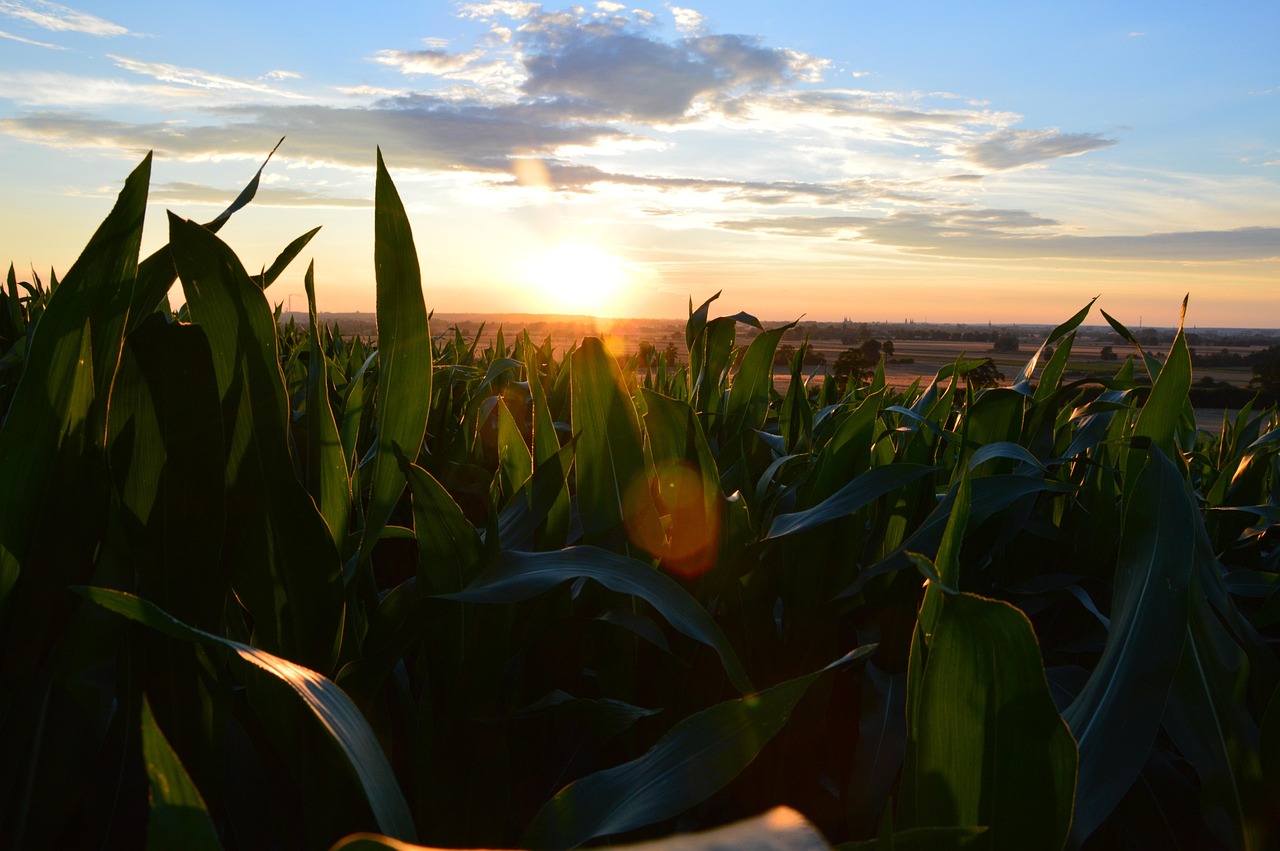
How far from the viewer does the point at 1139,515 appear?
645 mm

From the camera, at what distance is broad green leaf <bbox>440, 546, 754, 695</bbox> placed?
0.57 meters

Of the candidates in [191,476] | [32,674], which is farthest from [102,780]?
[191,476]

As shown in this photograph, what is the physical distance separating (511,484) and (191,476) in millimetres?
395

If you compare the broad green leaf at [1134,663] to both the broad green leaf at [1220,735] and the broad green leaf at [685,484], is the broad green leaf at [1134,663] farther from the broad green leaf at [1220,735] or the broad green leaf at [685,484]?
the broad green leaf at [685,484]

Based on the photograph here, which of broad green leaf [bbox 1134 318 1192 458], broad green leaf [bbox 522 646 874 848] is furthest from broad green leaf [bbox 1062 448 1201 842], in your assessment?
broad green leaf [bbox 1134 318 1192 458]

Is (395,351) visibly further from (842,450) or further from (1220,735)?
(1220,735)

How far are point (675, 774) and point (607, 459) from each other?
1.16ft

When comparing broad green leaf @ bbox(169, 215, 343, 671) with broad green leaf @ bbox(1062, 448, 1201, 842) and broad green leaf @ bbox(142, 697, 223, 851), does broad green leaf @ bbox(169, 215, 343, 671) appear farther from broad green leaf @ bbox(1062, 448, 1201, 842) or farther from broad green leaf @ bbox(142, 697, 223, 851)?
broad green leaf @ bbox(1062, 448, 1201, 842)

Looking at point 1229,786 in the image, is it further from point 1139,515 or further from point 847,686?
point 847,686

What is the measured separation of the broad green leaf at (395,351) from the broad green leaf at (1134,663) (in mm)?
553

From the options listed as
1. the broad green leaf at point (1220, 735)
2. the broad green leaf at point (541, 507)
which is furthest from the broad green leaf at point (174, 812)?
the broad green leaf at point (1220, 735)

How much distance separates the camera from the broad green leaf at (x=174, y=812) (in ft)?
1.07

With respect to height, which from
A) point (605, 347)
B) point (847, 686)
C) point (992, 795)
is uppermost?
point (605, 347)

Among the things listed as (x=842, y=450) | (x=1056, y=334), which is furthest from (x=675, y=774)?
(x=1056, y=334)
